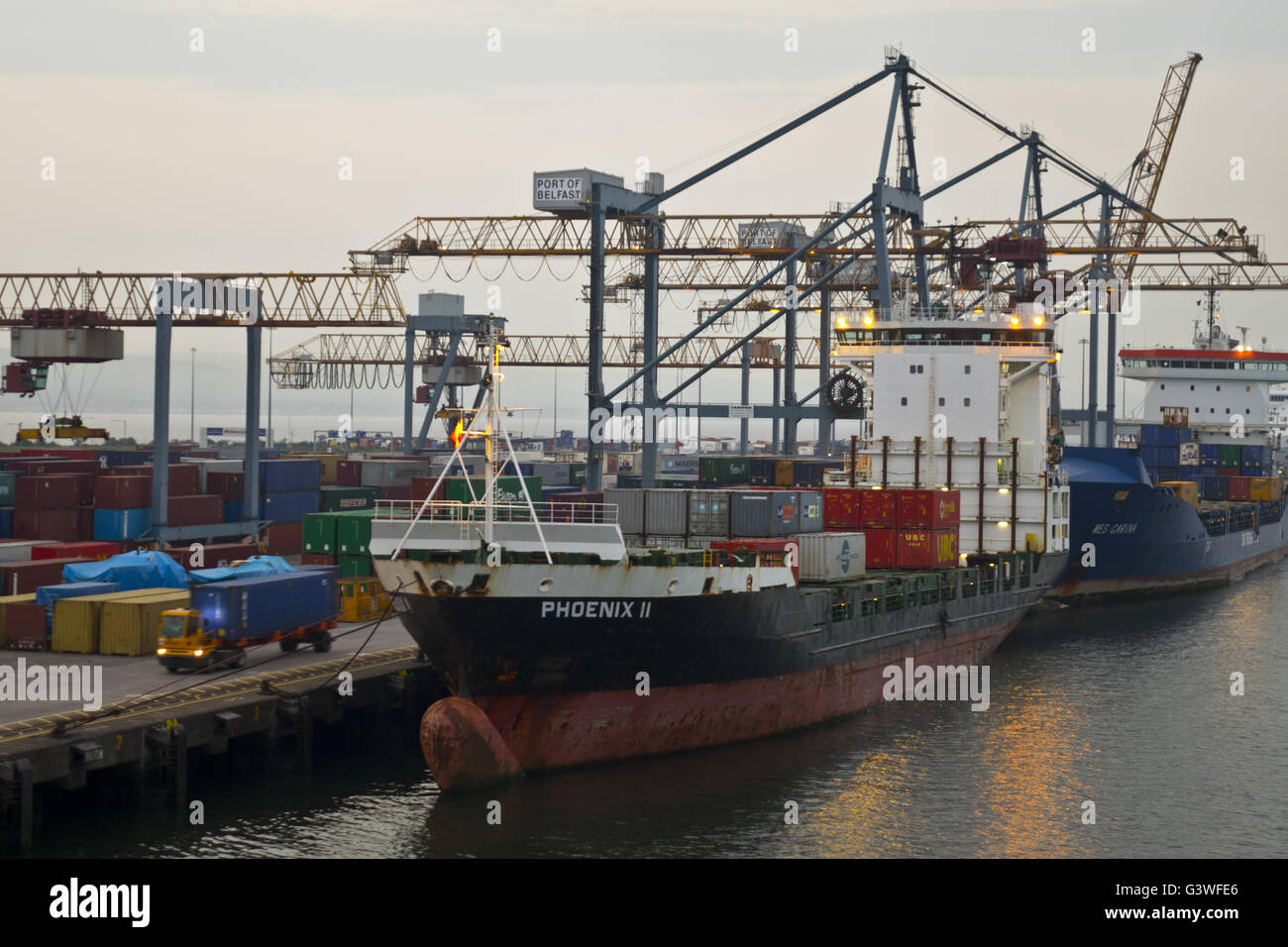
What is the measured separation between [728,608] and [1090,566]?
3670cm

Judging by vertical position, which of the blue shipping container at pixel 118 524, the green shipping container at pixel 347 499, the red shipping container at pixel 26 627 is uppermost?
the green shipping container at pixel 347 499

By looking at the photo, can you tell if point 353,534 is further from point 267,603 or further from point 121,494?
point 121,494

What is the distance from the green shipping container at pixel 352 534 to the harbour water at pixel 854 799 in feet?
38.6

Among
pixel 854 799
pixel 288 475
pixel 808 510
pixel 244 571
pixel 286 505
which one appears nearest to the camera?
pixel 854 799

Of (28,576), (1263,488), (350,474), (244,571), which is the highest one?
(350,474)

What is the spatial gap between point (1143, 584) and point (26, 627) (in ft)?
164

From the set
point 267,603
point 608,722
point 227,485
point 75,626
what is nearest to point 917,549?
point 608,722

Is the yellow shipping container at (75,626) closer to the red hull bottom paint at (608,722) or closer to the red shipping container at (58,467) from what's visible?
the red hull bottom paint at (608,722)

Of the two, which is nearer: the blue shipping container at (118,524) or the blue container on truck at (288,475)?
the blue shipping container at (118,524)

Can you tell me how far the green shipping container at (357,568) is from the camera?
150ft

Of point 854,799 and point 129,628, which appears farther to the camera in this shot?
point 129,628

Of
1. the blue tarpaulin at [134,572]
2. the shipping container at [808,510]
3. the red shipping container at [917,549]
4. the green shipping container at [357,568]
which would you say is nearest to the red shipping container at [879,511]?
the red shipping container at [917,549]

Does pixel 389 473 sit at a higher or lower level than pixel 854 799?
higher

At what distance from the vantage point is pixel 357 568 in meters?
45.8
